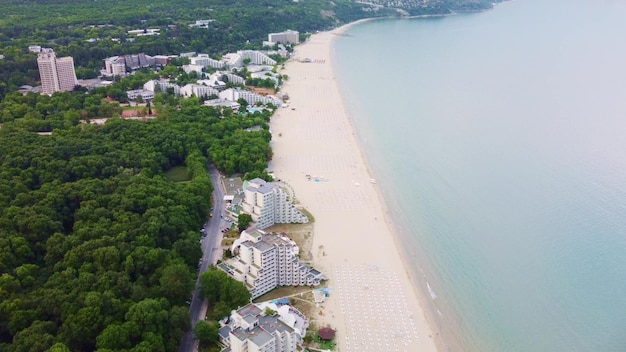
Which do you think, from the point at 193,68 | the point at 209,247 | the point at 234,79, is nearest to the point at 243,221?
the point at 209,247

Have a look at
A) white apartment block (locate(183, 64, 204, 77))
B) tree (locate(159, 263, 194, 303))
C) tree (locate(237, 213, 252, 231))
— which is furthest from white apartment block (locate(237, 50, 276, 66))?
tree (locate(159, 263, 194, 303))

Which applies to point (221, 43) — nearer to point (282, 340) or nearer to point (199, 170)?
point (199, 170)

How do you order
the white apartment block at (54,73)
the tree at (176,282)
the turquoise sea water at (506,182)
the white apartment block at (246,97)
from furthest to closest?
the white apartment block at (246,97)
the white apartment block at (54,73)
the turquoise sea water at (506,182)
the tree at (176,282)

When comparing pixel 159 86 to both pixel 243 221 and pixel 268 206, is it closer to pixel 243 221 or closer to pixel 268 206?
pixel 268 206

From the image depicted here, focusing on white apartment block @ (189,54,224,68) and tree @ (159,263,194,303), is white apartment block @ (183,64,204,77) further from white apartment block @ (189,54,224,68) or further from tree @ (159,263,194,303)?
tree @ (159,263,194,303)

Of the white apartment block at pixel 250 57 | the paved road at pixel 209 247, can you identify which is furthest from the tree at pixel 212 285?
the white apartment block at pixel 250 57

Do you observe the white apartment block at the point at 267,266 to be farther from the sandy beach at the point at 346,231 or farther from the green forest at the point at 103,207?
the sandy beach at the point at 346,231
